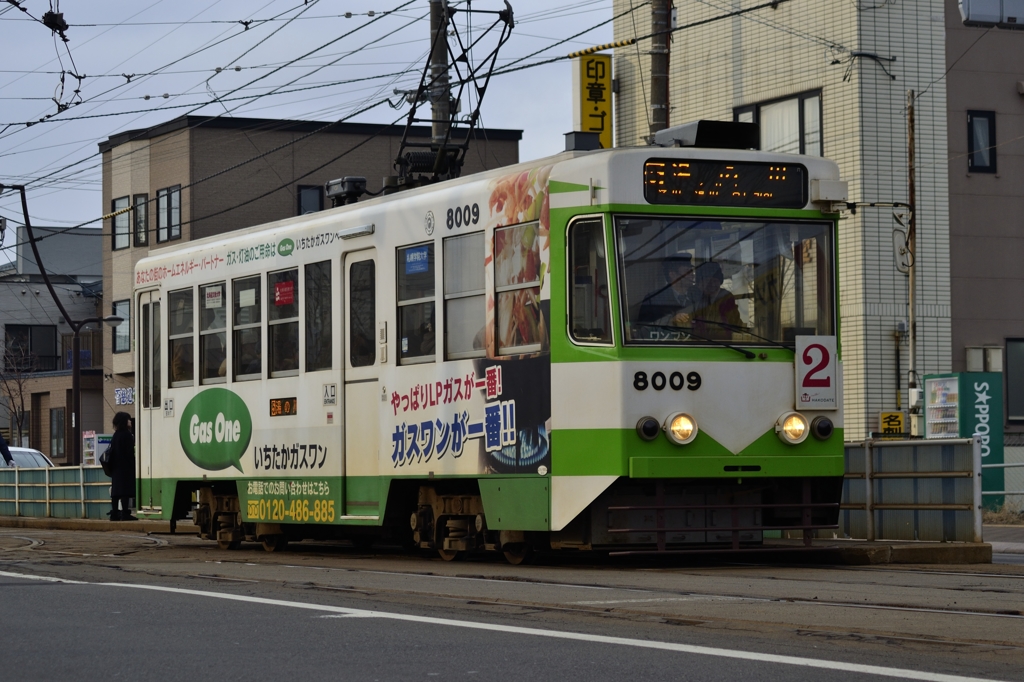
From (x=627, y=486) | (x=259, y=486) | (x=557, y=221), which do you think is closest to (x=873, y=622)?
(x=627, y=486)

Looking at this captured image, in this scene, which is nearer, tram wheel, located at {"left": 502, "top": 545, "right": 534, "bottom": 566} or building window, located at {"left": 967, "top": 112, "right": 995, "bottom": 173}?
tram wheel, located at {"left": 502, "top": 545, "right": 534, "bottom": 566}

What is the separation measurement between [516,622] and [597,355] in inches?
155

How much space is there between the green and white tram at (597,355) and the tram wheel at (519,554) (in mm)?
30

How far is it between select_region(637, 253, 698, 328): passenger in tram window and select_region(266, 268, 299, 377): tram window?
14.7 ft

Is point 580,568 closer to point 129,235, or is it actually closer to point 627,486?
point 627,486

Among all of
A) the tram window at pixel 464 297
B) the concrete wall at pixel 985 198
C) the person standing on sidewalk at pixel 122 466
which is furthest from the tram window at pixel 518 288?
the concrete wall at pixel 985 198

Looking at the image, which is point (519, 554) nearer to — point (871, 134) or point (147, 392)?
point (147, 392)

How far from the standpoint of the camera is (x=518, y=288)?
43.4 feet

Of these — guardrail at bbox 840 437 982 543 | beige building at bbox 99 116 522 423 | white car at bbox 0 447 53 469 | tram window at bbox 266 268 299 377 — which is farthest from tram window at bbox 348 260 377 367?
beige building at bbox 99 116 522 423

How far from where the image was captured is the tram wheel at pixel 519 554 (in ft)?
44.7

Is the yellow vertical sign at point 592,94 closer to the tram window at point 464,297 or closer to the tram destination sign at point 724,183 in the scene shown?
the tram window at point 464,297

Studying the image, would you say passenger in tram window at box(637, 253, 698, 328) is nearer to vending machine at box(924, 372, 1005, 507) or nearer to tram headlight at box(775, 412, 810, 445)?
tram headlight at box(775, 412, 810, 445)

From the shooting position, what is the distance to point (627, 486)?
12805 millimetres

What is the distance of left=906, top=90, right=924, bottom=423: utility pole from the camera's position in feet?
87.7
